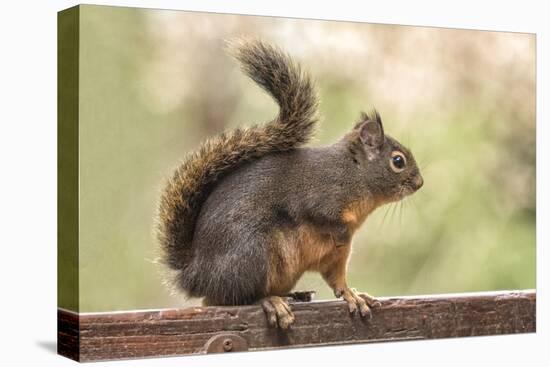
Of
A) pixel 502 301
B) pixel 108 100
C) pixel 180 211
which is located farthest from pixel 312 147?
pixel 502 301

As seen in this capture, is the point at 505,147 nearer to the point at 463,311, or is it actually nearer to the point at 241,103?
the point at 463,311

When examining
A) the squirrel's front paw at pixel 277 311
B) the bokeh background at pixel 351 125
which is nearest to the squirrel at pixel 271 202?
the squirrel's front paw at pixel 277 311

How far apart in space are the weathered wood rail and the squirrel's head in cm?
61

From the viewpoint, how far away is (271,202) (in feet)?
16.6

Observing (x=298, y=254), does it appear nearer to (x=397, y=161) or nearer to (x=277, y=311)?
(x=277, y=311)

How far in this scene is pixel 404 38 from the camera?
18.9ft

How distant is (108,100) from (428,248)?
2143 millimetres

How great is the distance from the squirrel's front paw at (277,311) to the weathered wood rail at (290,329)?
39mm

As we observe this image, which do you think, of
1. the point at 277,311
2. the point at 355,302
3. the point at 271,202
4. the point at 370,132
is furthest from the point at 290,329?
the point at 370,132

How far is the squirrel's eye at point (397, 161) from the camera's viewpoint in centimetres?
538

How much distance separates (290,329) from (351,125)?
116cm

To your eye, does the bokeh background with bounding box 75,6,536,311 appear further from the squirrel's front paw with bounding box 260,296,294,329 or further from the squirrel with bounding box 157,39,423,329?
the squirrel's front paw with bounding box 260,296,294,329

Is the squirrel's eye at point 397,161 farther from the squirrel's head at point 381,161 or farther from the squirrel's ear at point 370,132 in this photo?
the squirrel's ear at point 370,132

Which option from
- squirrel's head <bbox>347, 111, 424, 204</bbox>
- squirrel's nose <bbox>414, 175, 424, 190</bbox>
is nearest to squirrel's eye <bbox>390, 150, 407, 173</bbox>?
squirrel's head <bbox>347, 111, 424, 204</bbox>
